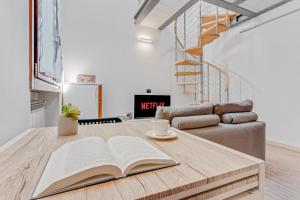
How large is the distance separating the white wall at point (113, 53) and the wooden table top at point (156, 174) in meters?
3.05

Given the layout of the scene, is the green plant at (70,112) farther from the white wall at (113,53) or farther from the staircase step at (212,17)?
the staircase step at (212,17)

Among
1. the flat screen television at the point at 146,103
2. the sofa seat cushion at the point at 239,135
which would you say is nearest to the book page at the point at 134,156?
the sofa seat cushion at the point at 239,135

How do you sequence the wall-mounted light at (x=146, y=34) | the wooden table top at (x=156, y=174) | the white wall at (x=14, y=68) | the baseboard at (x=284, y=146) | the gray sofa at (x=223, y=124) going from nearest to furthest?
the wooden table top at (x=156, y=174) → the white wall at (x=14, y=68) → the gray sofa at (x=223, y=124) → the baseboard at (x=284, y=146) → the wall-mounted light at (x=146, y=34)

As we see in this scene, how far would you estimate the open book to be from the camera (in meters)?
0.33

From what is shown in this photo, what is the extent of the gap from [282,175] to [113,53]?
3714 mm

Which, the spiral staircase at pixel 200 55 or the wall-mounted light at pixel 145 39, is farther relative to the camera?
the wall-mounted light at pixel 145 39

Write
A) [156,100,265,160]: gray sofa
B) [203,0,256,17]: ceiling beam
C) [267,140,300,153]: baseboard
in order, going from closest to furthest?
1. [156,100,265,160]: gray sofa
2. [267,140,300,153]: baseboard
3. [203,0,256,17]: ceiling beam

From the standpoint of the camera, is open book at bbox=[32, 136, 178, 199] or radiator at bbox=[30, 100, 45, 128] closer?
open book at bbox=[32, 136, 178, 199]

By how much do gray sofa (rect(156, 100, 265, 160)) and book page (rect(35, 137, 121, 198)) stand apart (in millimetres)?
1095

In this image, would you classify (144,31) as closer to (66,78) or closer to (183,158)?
(66,78)

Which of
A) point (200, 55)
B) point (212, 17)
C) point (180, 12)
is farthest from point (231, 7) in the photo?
point (200, 55)

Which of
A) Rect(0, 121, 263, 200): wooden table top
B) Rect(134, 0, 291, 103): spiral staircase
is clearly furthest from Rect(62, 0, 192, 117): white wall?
Rect(0, 121, 263, 200): wooden table top

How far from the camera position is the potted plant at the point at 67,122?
768 mm

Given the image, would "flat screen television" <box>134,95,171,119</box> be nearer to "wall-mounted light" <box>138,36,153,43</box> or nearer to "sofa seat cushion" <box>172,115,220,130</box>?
"wall-mounted light" <box>138,36,153,43</box>
